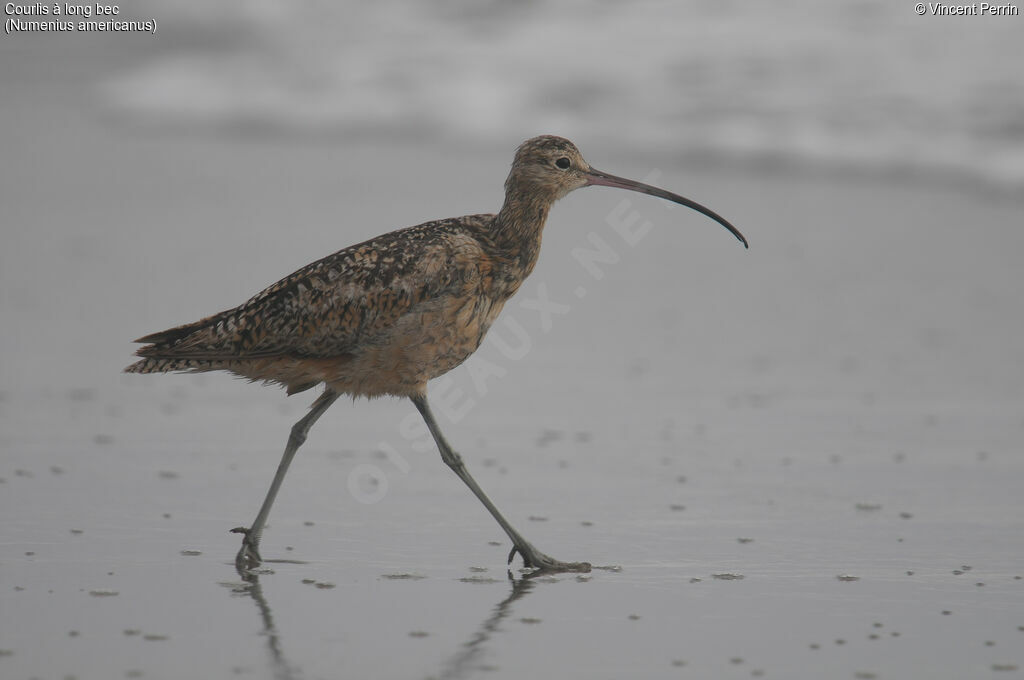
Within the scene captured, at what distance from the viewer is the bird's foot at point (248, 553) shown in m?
5.40

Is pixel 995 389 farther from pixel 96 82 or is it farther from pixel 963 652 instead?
pixel 96 82

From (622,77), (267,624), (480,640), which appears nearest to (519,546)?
(480,640)

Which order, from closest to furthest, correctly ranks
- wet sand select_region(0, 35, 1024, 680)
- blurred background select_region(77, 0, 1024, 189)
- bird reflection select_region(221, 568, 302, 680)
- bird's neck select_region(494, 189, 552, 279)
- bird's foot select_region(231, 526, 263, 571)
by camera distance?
bird reflection select_region(221, 568, 302, 680) → wet sand select_region(0, 35, 1024, 680) → bird's foot select_region(231, 526, 263, 571) → bird's neck select_region(494, 189, 552, 279) → blurred background select_region(77, 0, 1024, 189)

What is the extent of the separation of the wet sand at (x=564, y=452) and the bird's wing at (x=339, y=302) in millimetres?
772

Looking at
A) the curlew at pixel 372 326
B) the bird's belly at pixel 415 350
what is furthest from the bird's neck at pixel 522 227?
the bird's belly at pixel 415 350

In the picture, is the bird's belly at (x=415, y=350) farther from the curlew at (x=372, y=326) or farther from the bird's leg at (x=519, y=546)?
the bird's leg at (x=519, y=546)

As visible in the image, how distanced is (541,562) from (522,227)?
144 centimetres

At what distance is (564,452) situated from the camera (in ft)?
23.8

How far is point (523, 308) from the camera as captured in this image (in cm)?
1015

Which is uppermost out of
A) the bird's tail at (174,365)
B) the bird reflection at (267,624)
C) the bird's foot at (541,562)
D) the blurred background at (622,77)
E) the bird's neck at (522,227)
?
the blurred background at (622,77)

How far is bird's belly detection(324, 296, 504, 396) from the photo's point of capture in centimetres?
567

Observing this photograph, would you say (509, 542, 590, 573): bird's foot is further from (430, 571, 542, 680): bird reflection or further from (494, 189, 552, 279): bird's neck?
(494, 189, 552, 279): bird's neck

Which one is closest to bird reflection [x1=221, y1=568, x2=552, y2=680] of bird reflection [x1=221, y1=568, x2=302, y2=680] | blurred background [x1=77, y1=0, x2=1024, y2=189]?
bird reflection [x1=221, y1=568, x2=302, y2=680]

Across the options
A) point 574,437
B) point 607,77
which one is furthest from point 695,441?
point 607,77
